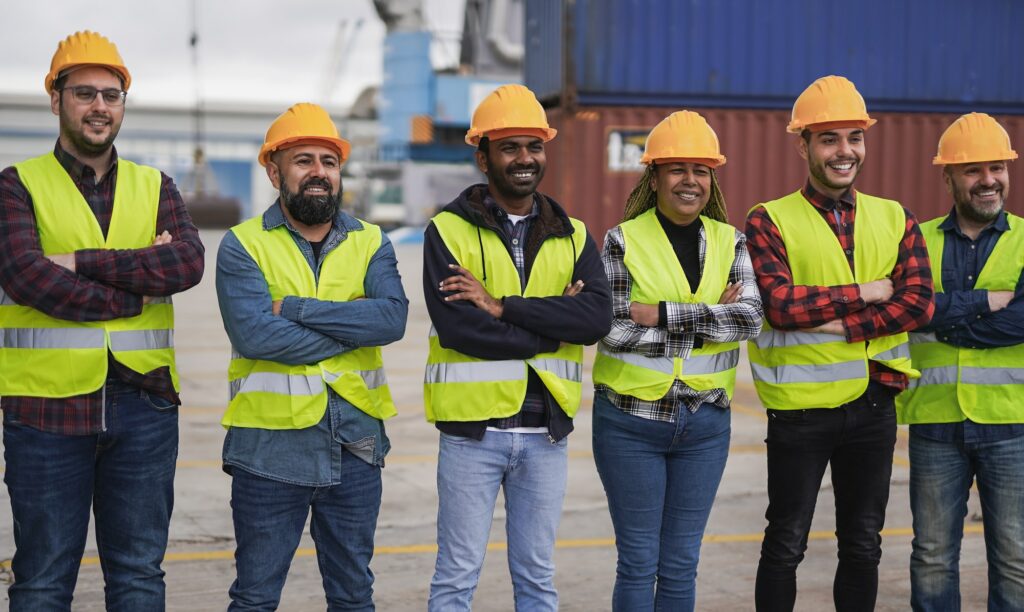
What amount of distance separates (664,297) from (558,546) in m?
2.60

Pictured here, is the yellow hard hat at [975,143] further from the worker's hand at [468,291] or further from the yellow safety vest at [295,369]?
the yellow safety vest at [295,369]

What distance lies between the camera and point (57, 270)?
3660mm

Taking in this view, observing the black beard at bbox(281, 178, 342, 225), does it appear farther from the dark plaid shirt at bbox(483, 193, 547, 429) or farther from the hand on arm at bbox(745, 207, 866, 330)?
the hand on arm at bbox(745, 207, 866, 330)

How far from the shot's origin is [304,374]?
149 inches

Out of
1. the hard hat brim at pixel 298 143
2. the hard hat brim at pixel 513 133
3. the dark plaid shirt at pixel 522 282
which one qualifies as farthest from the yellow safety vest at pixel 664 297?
the hard hat brim at pixel 298 143

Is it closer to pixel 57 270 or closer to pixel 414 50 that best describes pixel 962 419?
pixel 57 270

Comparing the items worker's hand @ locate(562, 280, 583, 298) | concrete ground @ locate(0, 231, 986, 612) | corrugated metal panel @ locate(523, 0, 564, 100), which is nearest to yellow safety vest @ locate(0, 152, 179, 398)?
worker's hand @ locate(562, 280, 583, 298)

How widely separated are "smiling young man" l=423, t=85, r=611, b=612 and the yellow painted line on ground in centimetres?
203

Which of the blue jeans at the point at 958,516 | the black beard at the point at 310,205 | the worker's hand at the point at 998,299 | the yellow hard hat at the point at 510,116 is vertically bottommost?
the blue jeans at the point at 958,516

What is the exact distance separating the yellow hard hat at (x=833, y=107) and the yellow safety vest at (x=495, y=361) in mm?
Result: 1059

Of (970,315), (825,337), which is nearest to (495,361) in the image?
(825,337)

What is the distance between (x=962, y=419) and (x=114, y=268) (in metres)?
3.19

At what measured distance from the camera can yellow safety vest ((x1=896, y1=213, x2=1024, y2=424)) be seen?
4.32 m

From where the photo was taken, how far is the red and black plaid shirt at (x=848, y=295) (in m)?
4.15
